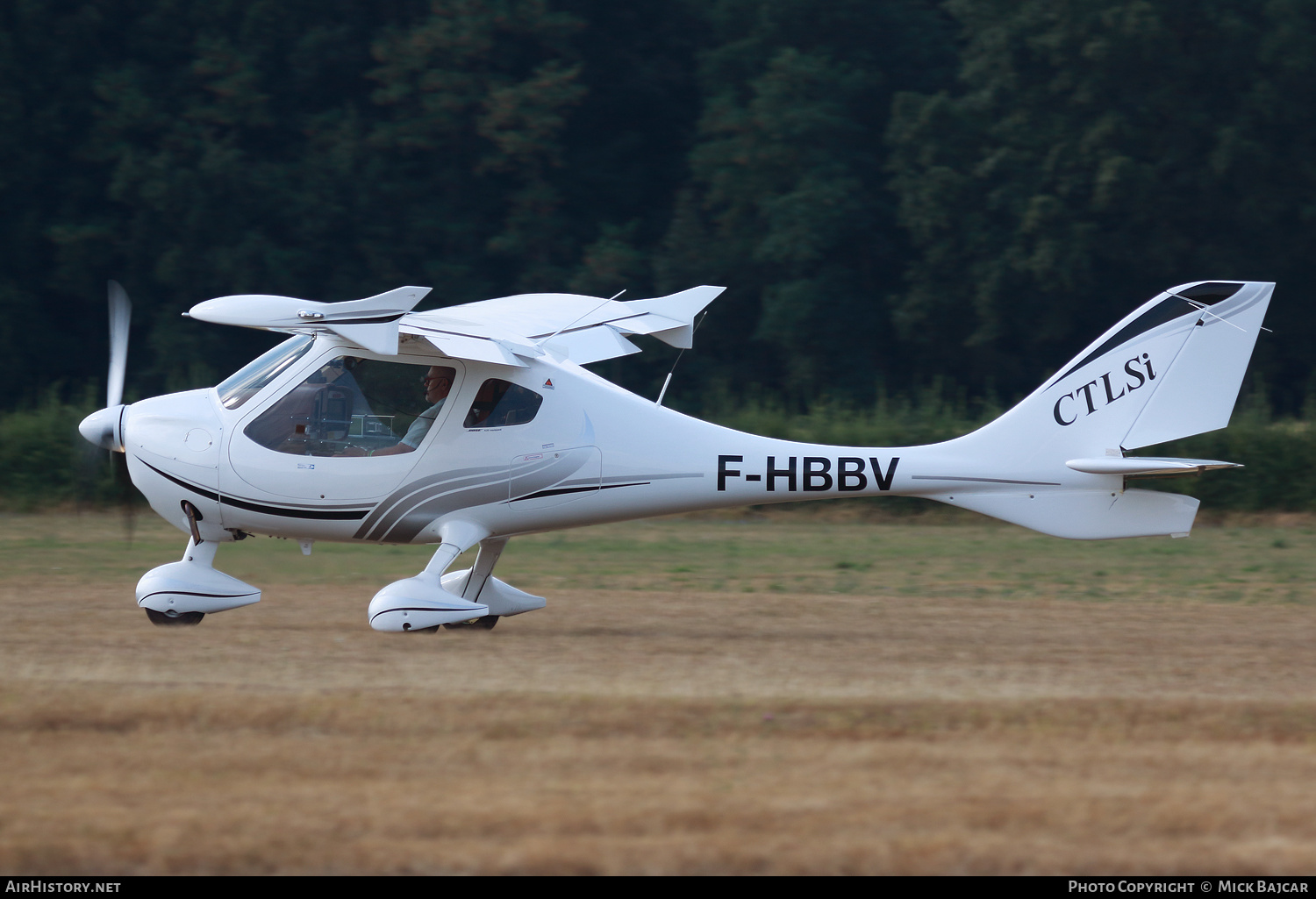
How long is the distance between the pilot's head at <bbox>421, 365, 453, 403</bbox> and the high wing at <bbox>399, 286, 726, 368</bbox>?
1.13 feet

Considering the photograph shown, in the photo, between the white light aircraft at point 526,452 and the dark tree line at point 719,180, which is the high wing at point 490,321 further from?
the dark tree line at point 719,180

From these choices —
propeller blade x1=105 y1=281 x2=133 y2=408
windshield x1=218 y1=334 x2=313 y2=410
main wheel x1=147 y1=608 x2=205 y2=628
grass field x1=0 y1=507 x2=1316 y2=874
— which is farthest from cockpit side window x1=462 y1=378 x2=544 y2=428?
propeller blade x1=105 y1=281 x2=133 y2=408

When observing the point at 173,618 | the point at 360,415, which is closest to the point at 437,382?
the point at 360,415

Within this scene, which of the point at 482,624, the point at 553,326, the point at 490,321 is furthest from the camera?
the point at 553,326

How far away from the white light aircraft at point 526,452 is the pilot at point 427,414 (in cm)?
1

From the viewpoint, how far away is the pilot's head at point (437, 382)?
10.4 metres

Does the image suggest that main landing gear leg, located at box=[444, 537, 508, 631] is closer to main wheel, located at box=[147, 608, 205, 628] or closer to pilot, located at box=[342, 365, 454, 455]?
pilot, located at box=[342, 365, 454, 455]

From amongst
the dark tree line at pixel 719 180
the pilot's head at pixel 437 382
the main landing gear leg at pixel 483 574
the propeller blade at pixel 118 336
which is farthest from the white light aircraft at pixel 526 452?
the dark tree line at pixel 719 180

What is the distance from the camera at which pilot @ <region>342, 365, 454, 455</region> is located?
10.4m

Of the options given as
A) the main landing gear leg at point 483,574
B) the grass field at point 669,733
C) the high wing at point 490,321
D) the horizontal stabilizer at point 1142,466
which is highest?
the high wing at point 490,321

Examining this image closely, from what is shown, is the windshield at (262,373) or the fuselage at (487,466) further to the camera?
the windshield at (262,373)

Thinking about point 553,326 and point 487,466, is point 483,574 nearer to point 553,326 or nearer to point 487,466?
point 487,466

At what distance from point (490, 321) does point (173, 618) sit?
10.5 ft

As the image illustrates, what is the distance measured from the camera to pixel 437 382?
1038cm
